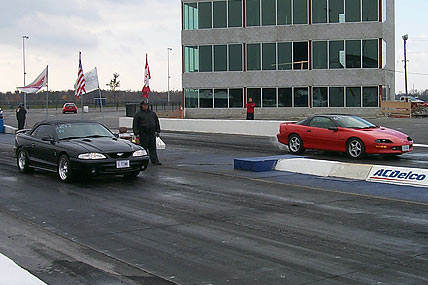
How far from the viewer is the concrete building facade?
4444 cm

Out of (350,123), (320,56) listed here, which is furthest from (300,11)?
(350,123)

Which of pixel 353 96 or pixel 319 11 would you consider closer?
pixel 353 96

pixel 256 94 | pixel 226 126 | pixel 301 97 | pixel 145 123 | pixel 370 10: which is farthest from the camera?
pixel 256 94

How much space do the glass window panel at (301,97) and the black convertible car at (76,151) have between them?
33.3 meters

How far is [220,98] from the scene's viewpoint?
158 feet

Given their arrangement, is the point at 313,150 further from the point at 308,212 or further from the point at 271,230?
the point at 271,230

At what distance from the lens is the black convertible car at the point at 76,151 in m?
12.3

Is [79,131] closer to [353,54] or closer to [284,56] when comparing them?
[353,54]

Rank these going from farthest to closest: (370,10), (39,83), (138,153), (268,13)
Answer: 1. (268,13)
2. (370,10)
3. (39,83)
4. (138,153)

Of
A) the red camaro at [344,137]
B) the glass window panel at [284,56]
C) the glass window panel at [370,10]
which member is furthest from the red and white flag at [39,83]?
the glass window panel at [370,10]

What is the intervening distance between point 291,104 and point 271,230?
38.9 m

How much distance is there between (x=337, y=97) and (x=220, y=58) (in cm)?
1028

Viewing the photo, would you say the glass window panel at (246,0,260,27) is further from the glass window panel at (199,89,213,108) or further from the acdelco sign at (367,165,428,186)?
the acdelco sign at (367,165,428,186)

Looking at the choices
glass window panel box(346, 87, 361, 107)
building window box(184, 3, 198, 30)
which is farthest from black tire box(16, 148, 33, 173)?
building window box(184, 3, 198, 30)
